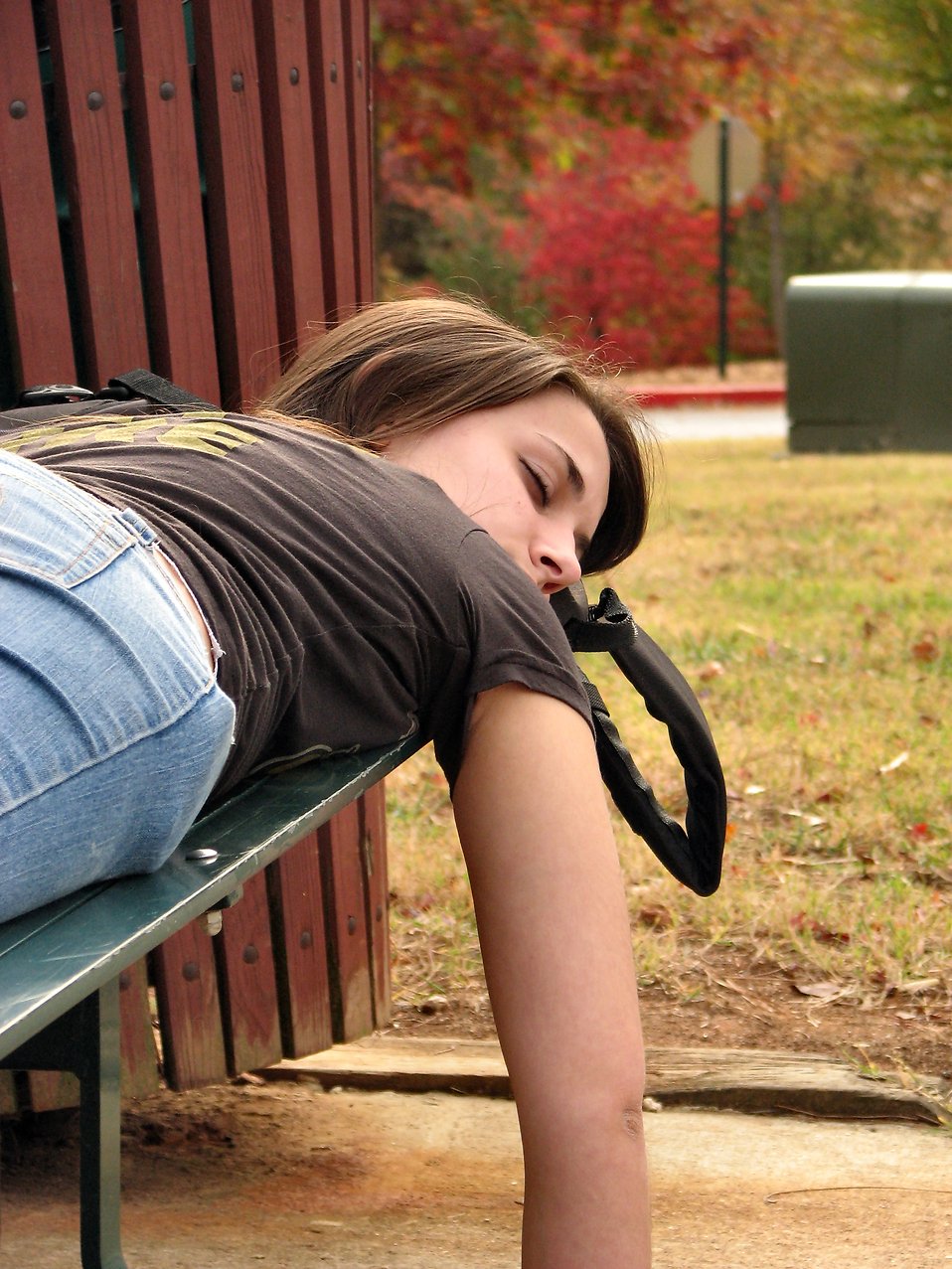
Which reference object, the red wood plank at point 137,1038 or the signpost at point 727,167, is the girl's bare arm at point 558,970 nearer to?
the red wood plank at point 137,1038

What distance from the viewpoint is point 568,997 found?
1562 mm

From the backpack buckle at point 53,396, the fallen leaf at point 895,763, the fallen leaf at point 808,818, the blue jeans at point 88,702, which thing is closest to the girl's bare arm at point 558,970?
the blue jeans at point 88,702

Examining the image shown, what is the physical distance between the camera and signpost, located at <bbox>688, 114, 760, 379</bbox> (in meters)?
19.4

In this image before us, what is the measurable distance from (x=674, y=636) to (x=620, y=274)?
16.3 meters

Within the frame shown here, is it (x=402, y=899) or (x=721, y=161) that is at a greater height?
(x=721, y=161)

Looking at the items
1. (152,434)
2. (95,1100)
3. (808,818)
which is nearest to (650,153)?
(808,818)

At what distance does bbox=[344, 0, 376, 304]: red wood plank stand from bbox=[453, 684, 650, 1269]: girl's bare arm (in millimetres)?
1271

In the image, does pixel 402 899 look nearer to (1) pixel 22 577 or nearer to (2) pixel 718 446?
(1) pixel 22 577

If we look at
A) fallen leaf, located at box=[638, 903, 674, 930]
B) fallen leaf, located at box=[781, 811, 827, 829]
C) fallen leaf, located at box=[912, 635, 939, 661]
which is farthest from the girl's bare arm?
fallen leaf, located at box=[912, 635, 939, 661]

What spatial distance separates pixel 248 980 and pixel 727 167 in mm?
18130

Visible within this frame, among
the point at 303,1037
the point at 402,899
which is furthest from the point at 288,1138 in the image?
the point at 402,899

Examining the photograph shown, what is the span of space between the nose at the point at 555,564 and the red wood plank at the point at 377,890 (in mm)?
837

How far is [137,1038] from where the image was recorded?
97.8 inches

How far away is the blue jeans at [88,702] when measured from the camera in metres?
1.32
